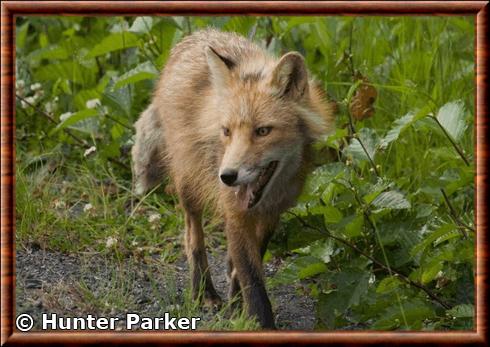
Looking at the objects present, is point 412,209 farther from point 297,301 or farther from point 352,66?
point 352,66

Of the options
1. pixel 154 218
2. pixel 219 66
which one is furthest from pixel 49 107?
pixel 219 66

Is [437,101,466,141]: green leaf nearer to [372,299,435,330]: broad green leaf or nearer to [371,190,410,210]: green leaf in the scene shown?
[371,190,410,210]: green leaf

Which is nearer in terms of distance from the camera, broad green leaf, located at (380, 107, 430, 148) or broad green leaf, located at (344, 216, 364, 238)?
broad green leaf, located at (380, 107, 430, 148)

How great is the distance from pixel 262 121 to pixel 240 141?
0.18 m

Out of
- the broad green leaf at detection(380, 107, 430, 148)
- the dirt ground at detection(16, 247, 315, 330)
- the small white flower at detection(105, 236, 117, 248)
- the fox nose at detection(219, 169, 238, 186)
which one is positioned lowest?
the dirt ground at detection(16, 247, 315, 330)

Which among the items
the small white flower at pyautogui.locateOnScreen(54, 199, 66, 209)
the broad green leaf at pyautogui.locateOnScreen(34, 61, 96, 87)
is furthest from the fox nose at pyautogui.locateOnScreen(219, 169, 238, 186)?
the broad green leaf at pyautogui.locateOnScreen(34, 61, 96, 87)

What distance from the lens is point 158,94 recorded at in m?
6.06

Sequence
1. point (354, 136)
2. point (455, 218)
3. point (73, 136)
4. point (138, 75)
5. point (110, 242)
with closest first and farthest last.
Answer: point (455, 218) → point (354, 136) → point (110, 242) → point (138, 75) → point (73, 136)

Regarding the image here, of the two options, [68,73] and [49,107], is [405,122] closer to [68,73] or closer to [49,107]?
[49,107]

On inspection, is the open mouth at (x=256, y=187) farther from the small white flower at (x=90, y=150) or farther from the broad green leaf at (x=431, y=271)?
the small white flower at (x=90, y=150)

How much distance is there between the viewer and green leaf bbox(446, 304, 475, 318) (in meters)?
4.66

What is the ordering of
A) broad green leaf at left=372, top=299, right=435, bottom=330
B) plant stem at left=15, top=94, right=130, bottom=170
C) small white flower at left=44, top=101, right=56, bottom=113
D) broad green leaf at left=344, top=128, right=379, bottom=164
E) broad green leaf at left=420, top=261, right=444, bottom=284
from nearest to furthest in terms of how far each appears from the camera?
broad green leaf at left=372, top=299, right=435, bottom=330
broad green leaf at left=420, top=261, right=444, bottom=284
broad green leaf at left=344, top=128, right=379, bottom=164
plant stem at left=15, top=94, right=130, bottom=170
small white flower at left=44, top=101, right=56, bottom=113

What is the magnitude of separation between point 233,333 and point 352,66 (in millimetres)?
3051

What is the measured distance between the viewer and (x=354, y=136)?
5.28 meters
